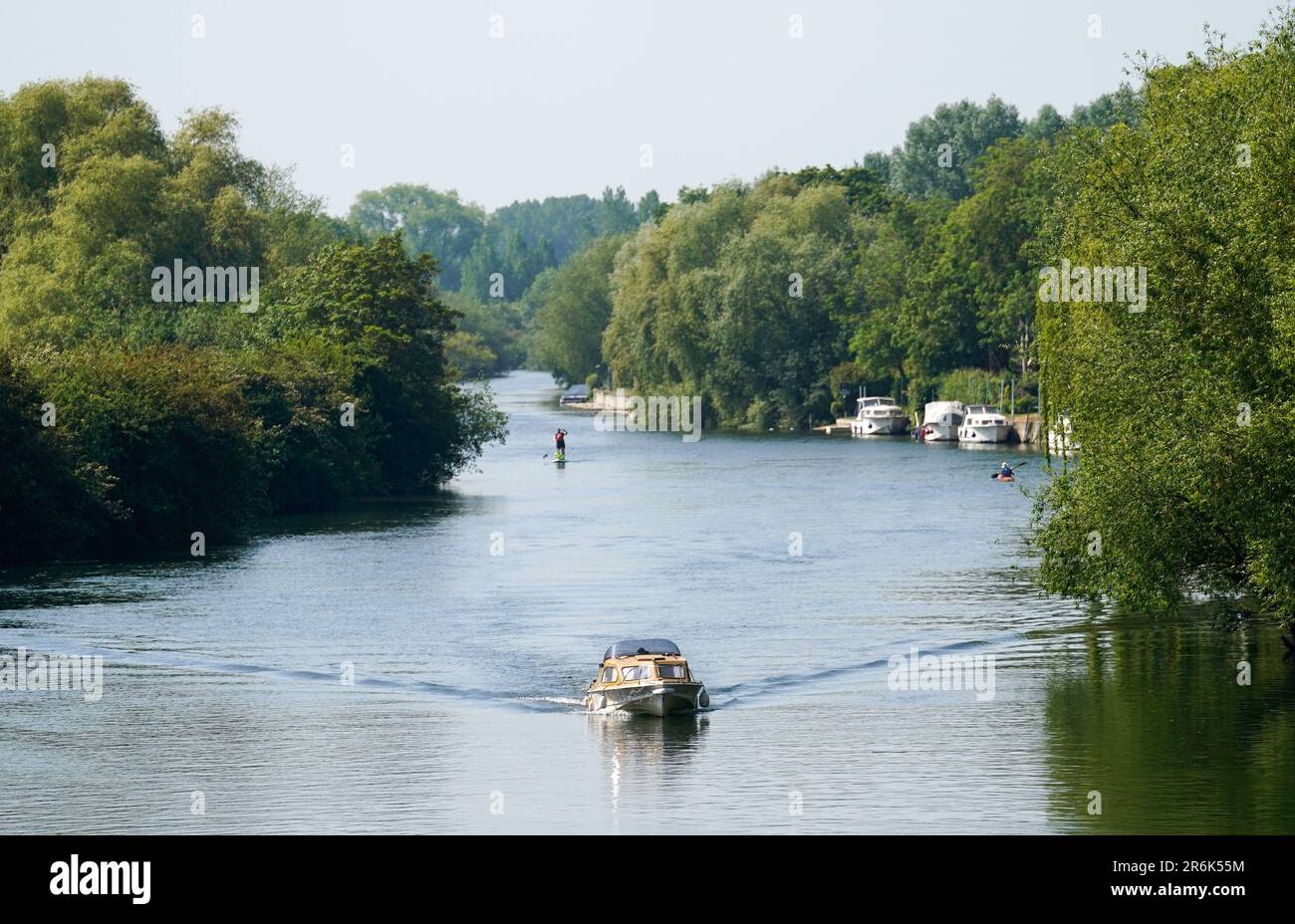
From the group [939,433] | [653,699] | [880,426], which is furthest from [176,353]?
[880,426]

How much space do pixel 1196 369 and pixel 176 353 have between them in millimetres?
47158

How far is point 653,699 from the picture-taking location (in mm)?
38438

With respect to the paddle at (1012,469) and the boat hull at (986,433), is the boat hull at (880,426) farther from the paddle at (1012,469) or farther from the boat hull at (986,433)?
the paddle at (1012,469)

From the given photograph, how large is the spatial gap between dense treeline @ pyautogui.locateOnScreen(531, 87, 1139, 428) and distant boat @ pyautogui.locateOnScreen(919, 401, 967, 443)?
4604mm

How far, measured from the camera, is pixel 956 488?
88.1 metres

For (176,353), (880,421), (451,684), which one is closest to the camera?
(451,684)

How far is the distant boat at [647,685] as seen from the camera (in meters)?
38.5

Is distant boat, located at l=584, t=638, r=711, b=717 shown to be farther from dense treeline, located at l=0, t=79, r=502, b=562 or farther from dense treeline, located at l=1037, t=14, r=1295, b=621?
dense treeline, located at l=0, t=79, r=502, b=562

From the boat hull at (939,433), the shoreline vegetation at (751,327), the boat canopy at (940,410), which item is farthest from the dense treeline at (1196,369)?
the boat canopy at (940,410)

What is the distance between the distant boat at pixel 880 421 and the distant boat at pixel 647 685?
9495 centimetres

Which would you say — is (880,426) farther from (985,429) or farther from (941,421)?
(985,429)

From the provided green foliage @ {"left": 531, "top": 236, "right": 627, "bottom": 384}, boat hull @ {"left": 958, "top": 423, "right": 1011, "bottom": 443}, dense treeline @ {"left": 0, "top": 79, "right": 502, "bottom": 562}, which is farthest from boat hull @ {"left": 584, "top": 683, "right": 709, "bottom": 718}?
green foliage @ {"left": 531, "top": 236, "right": 627, "bottom": 384}

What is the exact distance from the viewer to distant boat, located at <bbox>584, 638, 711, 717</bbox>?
3853 centimetres

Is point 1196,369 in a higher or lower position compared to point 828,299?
lower
